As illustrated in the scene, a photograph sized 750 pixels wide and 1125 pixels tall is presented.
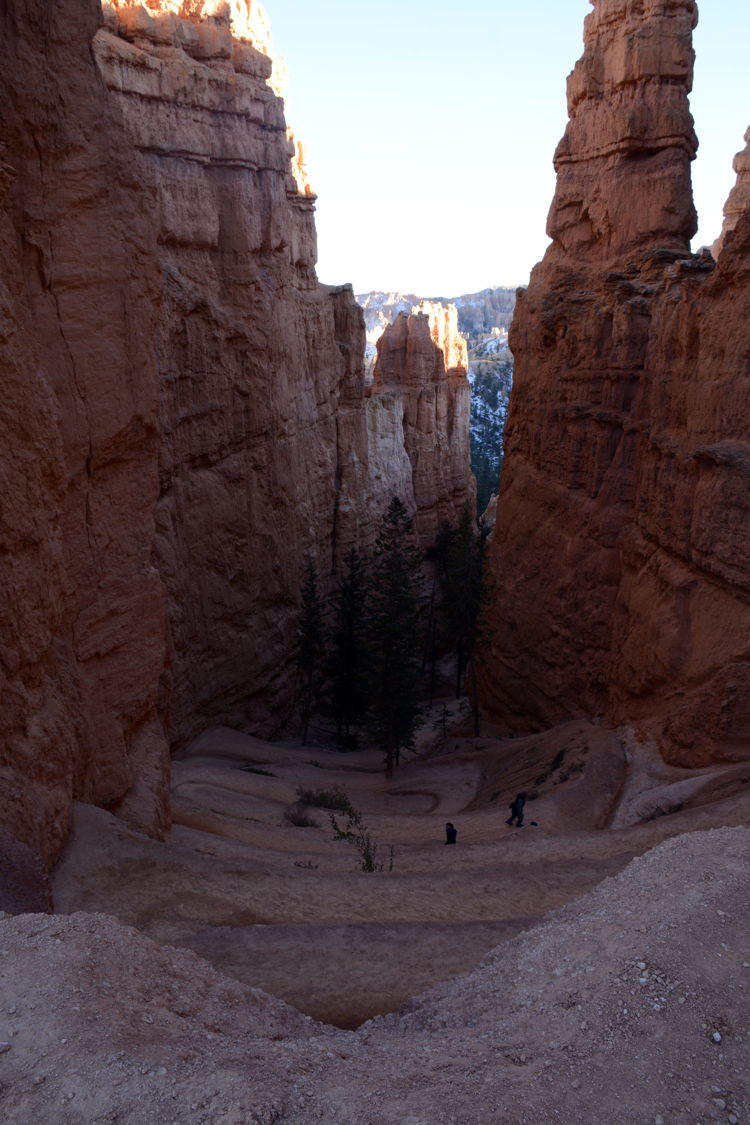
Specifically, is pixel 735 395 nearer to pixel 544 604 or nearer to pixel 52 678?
pixel 544 604

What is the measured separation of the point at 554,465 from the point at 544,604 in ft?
→ 14.7

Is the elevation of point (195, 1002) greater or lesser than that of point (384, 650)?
greater

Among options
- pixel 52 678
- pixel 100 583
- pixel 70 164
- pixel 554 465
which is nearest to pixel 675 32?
pixel 554 465

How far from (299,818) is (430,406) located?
3837 cm

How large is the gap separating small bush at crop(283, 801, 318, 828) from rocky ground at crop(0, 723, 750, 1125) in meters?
5.95

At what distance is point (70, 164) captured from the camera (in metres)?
11.7

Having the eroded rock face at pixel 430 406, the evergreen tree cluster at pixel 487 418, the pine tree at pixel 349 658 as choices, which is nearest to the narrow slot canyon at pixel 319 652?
the pine tree at pixel 349 658

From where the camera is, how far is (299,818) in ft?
60.8

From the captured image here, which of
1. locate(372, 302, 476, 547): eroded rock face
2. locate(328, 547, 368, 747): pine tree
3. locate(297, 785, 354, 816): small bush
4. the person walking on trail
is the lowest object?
locate(328, 547, 368, 747): pine tree

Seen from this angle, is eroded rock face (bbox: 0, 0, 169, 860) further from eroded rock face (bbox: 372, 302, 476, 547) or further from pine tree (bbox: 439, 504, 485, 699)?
eroded rock face (bbox: 372, 302, 476, 547)

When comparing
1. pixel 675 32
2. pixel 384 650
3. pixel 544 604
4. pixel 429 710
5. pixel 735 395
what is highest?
pixel 675 32

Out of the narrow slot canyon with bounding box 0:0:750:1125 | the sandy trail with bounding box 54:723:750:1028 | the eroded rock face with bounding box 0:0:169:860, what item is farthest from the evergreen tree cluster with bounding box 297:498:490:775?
the eroded rock face with bounding box 0:0:169:860

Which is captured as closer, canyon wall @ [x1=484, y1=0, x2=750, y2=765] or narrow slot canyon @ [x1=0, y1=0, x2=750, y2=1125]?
narrow slot canyon @ [x1=0, y1=0, x2=750, y2=1125]

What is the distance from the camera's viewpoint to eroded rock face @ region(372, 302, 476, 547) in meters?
51.9
